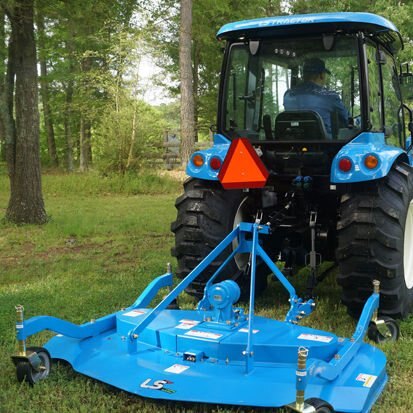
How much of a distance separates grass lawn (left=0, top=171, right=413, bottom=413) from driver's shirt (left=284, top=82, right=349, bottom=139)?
1.59m

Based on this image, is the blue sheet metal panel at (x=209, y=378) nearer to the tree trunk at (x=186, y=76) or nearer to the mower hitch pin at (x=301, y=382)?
the mower hitch pin at (x=301, y=382)

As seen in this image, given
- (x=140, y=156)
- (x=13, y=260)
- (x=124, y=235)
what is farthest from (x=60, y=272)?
(x=140, y=156)

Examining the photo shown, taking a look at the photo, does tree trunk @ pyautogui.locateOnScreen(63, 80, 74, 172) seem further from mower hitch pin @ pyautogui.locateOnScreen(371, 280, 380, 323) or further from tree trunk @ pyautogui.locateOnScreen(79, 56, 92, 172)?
mower hitch pin @ pyautogui.locateOnScreen(371, 280, 380, 323)

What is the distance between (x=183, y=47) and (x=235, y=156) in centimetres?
1151

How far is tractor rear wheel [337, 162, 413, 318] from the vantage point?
3947mm

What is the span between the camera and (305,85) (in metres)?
Result: 4.63

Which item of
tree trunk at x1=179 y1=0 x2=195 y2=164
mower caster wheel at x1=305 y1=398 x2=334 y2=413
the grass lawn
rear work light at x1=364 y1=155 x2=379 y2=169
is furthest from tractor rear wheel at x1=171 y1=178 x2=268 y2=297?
tree trunk at x1=179 y1=0 x2=195 y2=164

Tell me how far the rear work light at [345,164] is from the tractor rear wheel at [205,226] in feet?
3.14

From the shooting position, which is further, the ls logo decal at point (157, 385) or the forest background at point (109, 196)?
the forest background at point (109, 196)

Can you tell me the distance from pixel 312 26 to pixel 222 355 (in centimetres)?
264

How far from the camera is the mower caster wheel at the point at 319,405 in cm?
258

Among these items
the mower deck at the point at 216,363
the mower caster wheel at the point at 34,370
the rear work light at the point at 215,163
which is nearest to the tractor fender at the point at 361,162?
the rear work light at the point at 215,163

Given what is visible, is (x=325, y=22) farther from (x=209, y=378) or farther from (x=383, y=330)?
(x=209, y=378)

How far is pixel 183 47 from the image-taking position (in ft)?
47.8
